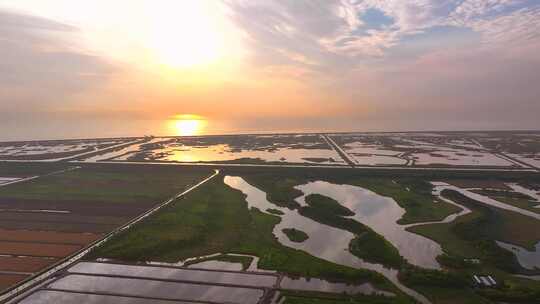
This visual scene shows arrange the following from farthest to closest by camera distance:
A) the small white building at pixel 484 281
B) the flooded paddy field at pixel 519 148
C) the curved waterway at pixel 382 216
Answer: the flooded paddy field at pixel 519 148
the curved waterway at pixel 382 216
the small white building at pixel 484 281

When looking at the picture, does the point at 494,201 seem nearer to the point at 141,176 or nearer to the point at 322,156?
the point at 322,156

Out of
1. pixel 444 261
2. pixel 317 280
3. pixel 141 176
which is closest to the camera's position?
pixel 317 280

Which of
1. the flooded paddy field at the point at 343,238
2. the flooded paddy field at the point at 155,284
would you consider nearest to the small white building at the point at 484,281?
the flooded paddy field at the point at 343,238

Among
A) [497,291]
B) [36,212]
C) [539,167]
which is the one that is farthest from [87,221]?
[539,167]

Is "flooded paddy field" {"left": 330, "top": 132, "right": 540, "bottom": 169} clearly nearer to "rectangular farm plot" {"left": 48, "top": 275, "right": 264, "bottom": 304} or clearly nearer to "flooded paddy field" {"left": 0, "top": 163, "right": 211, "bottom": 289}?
"flooded paddy field" {"left": 0, "top": 163, "right": 211, "bottom": 289}

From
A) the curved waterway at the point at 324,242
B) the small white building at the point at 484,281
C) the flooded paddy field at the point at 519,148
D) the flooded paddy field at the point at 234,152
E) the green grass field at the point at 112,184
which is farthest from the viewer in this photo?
the flooded paddy field at the point at 234,152

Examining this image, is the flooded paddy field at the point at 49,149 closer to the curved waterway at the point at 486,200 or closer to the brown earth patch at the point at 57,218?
the brown earth patch at the point at 57,218
